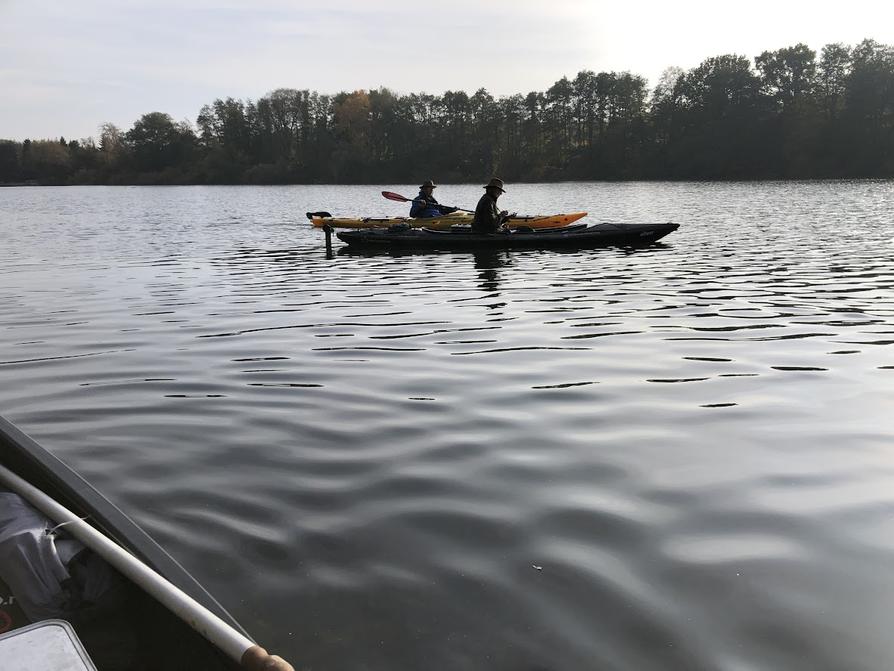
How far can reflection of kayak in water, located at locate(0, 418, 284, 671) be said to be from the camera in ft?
7.22

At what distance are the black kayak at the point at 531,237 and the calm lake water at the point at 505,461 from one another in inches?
231

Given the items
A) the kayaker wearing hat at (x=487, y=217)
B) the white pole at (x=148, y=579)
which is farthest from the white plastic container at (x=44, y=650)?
the kayaker wearing hat at (x=487, y=217)

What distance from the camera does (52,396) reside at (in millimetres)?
6637

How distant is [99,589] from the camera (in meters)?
2.68

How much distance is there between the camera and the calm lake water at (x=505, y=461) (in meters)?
3.16

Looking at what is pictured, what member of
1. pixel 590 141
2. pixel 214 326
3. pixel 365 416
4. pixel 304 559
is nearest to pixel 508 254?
pixel 214 326

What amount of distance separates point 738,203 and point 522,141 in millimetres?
70242

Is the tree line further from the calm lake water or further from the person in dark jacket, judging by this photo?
the calm lake water

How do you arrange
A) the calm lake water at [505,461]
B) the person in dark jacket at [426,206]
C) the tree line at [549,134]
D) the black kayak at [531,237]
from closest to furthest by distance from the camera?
the calm lake water at [505,461] → the black kayak at [531,237] → the person in dark jacket at [426,206] → the tree line at [549,134]

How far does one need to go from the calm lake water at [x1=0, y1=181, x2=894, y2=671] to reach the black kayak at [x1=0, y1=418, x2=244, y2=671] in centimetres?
69

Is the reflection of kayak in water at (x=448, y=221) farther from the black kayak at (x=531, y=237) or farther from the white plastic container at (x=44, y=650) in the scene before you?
the white plastic container at (x=44, y=650)

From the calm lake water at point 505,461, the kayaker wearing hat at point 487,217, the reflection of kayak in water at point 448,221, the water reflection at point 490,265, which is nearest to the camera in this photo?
the calm lake water at point 505,461

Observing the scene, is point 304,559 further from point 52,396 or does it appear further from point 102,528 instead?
point 52,396

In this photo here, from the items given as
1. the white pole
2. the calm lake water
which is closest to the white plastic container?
the white pole
